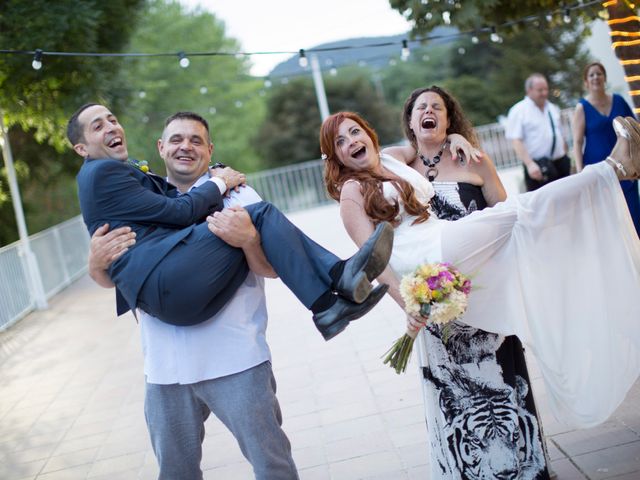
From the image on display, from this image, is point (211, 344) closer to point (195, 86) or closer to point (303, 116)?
point (195, 86)

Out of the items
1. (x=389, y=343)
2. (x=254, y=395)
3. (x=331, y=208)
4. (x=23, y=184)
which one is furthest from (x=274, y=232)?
(x=331, y=208)

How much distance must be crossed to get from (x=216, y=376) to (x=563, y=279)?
62.3 inches

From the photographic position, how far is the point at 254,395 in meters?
3.33

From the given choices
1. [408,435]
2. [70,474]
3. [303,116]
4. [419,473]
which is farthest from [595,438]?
[303,116]

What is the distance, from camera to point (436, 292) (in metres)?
3.23

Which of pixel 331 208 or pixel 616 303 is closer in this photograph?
pixel 616 303

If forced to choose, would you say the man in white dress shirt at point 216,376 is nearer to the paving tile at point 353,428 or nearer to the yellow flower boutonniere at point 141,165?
the yellow flower boutonniere at point 141,165

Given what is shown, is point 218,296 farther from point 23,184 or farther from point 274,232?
point 23,184

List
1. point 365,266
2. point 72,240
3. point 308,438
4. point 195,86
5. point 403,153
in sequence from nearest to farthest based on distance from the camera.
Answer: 1. point 365,266
2. point 403,153
3. point 308,438
4. point 72,240
5. point 195,86

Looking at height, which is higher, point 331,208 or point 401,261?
point 401,261

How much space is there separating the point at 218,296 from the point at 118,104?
11798 mm

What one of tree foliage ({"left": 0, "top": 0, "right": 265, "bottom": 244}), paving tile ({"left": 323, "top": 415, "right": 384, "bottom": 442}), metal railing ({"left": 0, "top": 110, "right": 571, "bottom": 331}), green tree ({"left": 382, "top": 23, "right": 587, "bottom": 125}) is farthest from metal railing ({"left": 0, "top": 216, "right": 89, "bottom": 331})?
green tree ({"left": 382, "top": 23, "right": 587, "bottom": 125})

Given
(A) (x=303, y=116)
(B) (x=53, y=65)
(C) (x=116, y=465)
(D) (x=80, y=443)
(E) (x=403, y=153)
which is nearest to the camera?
(E) (x=403, y=153)

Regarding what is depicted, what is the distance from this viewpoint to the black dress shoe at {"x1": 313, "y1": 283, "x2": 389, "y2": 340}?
10.4 ft
